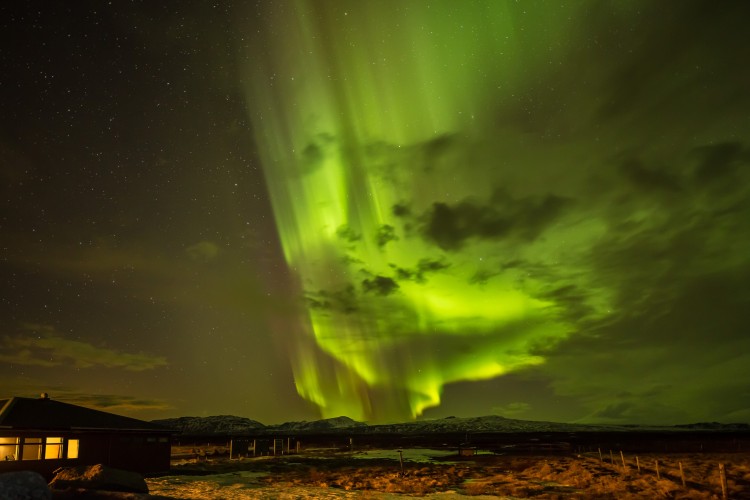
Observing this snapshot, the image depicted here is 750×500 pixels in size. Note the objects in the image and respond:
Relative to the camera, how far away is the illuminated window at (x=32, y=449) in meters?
29.2

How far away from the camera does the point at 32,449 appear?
2967 cm

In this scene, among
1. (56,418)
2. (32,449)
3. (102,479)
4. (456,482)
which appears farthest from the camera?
(456,482)

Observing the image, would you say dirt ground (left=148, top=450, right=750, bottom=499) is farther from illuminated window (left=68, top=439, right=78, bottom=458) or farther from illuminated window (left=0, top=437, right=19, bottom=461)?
illuminated window (left=0, top=437, right=19, bottom=461)

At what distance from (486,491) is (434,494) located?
3.80 meters

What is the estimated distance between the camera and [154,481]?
32219mm

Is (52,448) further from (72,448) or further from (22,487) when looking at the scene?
(22,487)

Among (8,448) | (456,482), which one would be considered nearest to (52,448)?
(8,448)

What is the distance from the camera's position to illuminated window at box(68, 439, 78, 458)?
31.4 meters

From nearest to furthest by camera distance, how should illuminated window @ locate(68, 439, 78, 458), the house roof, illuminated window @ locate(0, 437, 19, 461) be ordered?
1. illuminated window @ locate(0, 437, 19, 461)
2. the house roof
3. illuminated window @ locate(68, 439, 78, 458)

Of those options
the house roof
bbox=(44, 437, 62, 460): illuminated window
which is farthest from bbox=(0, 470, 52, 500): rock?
bbox=(44, 437, 62, 460): illuminated window

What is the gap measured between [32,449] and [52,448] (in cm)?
106

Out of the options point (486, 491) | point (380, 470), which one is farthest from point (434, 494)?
point (380, 470)

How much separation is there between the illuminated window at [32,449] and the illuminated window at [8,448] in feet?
1.36

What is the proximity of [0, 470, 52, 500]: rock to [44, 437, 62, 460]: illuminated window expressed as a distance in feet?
62.2
